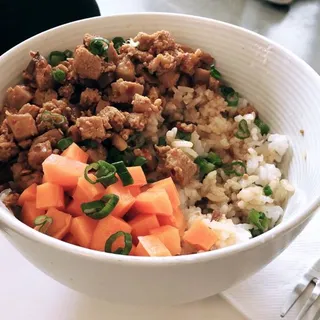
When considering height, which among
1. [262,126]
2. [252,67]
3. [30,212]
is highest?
[252,67]

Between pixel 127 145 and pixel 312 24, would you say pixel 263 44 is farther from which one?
pixel 312 24

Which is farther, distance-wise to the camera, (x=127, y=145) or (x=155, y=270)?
(x=127, y=145)

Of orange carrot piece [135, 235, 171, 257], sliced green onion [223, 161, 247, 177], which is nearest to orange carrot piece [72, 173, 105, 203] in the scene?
orange carrot piece [135, 235, 171, 257]

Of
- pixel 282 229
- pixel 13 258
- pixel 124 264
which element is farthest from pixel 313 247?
pixel 13 258

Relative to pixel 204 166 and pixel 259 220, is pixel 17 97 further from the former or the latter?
pixel 259 220

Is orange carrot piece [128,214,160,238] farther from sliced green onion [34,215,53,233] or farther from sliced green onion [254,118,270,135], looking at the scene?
sliced green onion [254,118,270,135]

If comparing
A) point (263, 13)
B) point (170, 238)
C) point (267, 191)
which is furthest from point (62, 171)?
point (263, 13)
